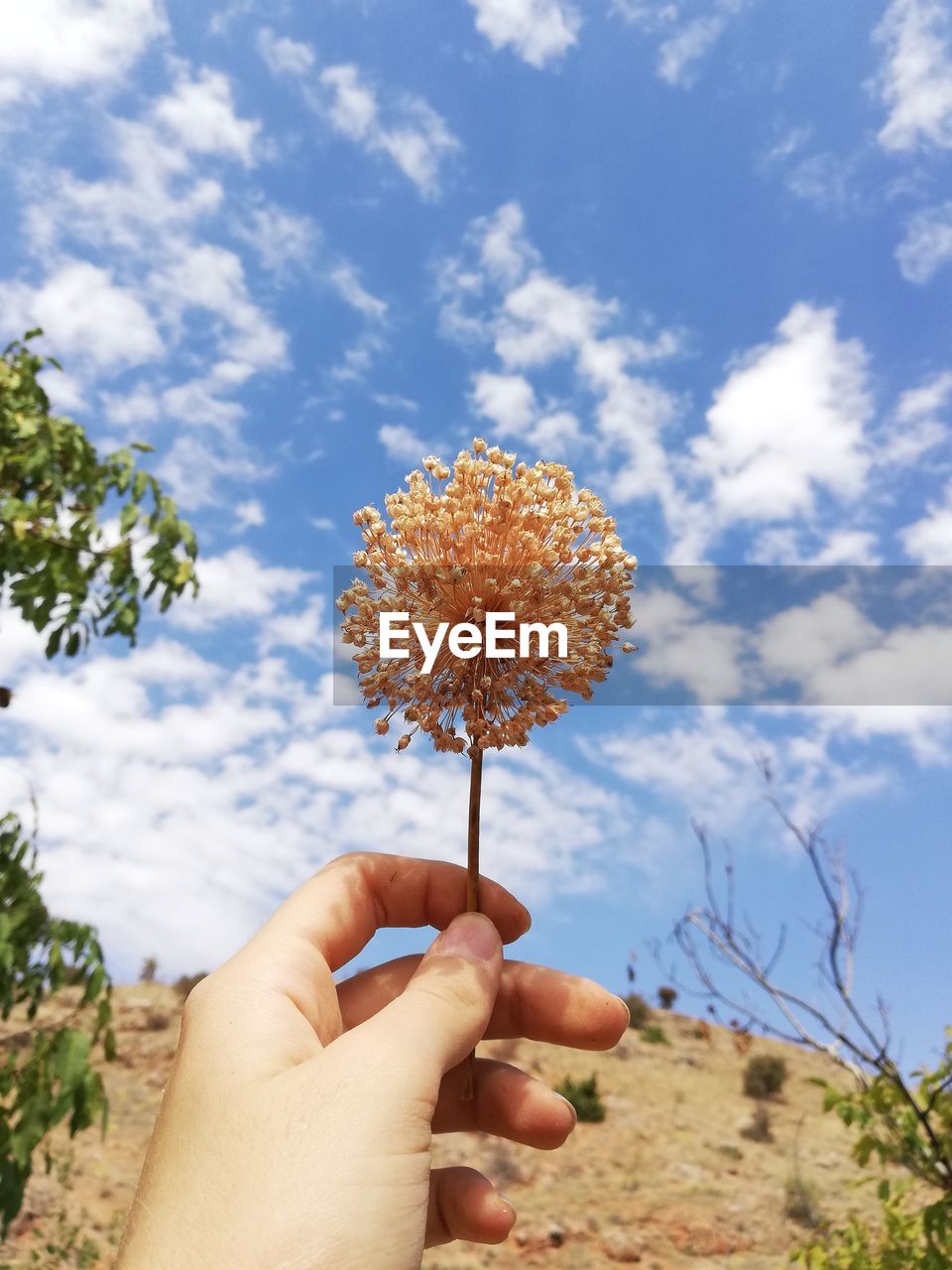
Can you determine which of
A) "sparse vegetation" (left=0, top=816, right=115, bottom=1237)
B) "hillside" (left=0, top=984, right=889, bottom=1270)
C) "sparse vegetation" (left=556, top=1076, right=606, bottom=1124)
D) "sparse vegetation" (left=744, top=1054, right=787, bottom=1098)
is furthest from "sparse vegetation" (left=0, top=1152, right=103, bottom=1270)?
"sparse vegetation" (left=744, top=1054, right=787, bottom=1098)

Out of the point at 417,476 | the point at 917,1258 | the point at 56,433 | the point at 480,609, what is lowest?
the point at 917,1258

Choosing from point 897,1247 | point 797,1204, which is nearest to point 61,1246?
point 897,1247

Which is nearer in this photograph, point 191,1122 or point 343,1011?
point 191,1122

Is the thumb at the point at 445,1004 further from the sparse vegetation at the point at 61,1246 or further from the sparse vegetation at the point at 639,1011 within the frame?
the sparse vegetation at the point at 639,1011

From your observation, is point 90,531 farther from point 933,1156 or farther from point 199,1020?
point 933,1156

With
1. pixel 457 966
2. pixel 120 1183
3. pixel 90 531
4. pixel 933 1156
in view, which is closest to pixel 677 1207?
pixel 120 1183

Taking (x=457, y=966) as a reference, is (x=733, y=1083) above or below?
above

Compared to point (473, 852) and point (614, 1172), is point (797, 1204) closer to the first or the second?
point (614, 1172)

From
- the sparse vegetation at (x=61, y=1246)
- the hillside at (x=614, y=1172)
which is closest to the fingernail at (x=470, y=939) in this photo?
the hillside at (x=614, y=1172)
